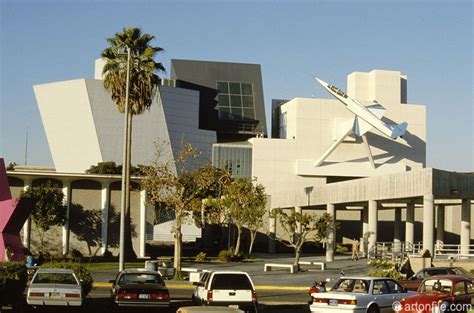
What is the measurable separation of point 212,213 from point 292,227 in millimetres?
10447

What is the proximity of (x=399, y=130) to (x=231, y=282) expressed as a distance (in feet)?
243

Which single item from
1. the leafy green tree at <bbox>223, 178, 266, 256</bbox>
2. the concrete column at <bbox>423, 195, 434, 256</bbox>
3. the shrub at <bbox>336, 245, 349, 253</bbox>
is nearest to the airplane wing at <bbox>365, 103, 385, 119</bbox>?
the shrub at <bbox>336, 245, 349, 253</bbox>

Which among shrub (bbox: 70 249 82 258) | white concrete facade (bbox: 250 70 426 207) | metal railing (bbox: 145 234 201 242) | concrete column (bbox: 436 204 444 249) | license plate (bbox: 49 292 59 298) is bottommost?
shrub (bbox: 70 249 82 258)

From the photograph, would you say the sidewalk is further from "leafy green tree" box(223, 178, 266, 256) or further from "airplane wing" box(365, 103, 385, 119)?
"airplane wing" box(365, 103, 385, 119)

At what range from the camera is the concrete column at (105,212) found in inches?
2532

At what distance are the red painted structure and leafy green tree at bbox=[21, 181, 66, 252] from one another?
480 inches

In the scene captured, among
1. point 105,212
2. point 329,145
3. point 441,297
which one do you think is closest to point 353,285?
point 441,297

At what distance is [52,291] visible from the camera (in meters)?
23.4

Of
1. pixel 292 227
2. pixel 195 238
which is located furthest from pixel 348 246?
pixel 292 227

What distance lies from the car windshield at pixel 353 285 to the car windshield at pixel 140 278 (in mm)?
5406

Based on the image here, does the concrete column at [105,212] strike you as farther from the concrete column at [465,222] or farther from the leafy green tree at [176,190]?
the concrete column at [465,222]

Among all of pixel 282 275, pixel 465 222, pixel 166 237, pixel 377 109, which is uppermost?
pixel 377 109

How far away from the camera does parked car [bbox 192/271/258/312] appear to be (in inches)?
894

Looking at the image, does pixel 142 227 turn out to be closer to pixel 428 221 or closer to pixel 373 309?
pixel 428 221
